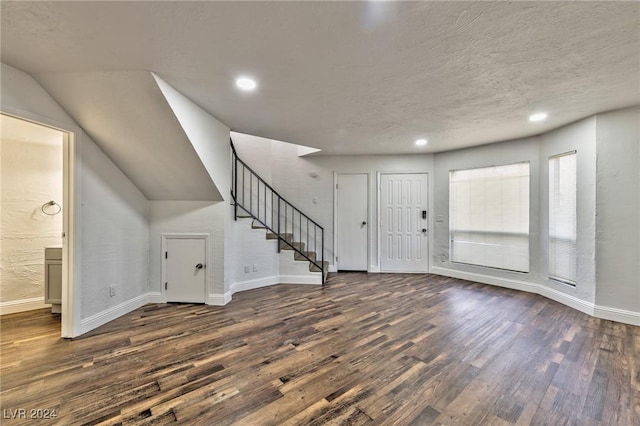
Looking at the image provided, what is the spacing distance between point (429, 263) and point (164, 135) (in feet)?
15.7

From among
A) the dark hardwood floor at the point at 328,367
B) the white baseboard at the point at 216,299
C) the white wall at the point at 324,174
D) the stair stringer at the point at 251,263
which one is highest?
the white wall at the point at 324,174

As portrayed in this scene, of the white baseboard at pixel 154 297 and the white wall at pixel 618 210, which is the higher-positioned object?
the white wall at pixel 618 210

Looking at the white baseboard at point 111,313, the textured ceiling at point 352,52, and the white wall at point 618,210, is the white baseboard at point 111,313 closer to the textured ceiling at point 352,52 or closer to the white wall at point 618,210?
the textured ceiling at point 352,52

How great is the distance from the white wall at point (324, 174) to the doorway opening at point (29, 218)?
3048mm

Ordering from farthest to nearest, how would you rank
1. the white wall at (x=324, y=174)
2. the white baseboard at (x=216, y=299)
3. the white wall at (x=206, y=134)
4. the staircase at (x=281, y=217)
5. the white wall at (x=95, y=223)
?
the white wall at (x=324, y=174), the staircase at (x=281, y=217), the white baseboard at (x=216, y=299), the white wall at (x=206, y=134), the white wall at (x=95, y=223)

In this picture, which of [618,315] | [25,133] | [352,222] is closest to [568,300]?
[618,315]

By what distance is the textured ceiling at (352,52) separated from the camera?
1419mm

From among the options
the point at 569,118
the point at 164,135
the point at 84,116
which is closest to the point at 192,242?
the point at 164,135

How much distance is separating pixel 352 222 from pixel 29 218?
4.71m

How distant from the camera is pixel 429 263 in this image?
499 cm

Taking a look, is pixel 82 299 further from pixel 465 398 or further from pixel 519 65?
pixel 519 65

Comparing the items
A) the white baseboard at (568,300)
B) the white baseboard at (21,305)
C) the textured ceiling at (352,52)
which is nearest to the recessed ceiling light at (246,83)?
the textured ceiling at (352,52)

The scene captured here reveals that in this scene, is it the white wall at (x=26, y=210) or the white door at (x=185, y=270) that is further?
the white door at (x=185, y=270)

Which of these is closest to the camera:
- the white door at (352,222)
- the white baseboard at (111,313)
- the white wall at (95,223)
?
the white wall at (95,223)
